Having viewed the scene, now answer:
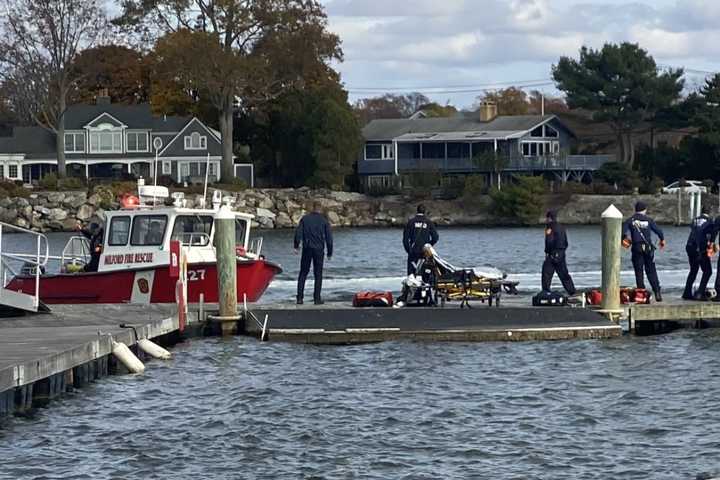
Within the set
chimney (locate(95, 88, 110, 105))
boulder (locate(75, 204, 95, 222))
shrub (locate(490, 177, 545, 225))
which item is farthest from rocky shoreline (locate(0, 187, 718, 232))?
chimney (locate(95, 88, 110, 105))

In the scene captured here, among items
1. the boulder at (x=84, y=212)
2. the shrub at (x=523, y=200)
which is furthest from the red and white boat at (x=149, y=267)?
the shrub at (x=523, y=200)

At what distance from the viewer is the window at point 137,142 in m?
92.2

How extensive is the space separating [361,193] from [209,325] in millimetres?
64825

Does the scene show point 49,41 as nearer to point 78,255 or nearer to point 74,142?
point 74,142

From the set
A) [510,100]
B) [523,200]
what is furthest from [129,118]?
[510,100]

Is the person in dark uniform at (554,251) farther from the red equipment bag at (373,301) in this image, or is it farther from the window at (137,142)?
the window at (137,142)

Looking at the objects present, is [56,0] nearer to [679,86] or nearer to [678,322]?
[679,86]

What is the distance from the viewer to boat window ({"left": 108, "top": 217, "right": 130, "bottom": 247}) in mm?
27781

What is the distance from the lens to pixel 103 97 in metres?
96.3

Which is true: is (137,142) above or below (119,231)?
above

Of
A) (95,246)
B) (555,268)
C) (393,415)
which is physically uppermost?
(95,246)

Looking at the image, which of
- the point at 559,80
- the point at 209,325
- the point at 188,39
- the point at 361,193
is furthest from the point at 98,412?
the point at 559,80

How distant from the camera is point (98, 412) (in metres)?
19.3

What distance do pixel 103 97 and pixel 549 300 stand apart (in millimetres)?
75345
